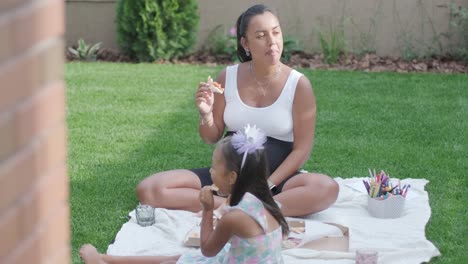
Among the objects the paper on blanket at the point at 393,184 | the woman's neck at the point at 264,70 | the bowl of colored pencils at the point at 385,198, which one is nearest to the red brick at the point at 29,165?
the woman's neck at the point at 264,70

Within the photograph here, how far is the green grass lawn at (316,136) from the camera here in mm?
5309

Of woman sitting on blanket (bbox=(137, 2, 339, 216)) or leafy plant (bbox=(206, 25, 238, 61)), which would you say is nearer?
woman sitting on blanket (bbox=(137, 2, 339, 216))

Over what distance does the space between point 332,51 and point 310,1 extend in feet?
2.46

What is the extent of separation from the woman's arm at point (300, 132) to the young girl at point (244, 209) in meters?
1.15

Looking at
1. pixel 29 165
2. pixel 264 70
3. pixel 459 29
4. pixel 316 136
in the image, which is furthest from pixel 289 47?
pixel 29 165

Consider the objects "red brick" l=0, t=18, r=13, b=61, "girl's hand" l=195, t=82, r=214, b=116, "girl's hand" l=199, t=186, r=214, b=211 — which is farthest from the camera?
"girl's hand" l=195, t=82, r=214, b=116

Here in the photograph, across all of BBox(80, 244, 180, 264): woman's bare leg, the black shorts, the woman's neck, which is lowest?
BBox(80, 244, 180, 264): woman's bare leg

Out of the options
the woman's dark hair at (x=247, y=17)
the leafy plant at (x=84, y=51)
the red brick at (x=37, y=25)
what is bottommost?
the leafy plant at (x=84, y=51)

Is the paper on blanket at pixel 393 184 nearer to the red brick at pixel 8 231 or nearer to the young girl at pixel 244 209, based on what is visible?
the young girl at pixel 244 209

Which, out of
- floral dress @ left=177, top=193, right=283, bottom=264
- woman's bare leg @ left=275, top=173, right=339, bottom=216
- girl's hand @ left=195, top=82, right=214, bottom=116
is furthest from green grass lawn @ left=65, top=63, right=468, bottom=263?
floral dress @ left=177, top=193, right=283, bottom=264

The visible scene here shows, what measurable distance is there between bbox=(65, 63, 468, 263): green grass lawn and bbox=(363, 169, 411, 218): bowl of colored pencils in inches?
8.6

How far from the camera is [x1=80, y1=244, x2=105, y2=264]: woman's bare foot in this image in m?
4.21

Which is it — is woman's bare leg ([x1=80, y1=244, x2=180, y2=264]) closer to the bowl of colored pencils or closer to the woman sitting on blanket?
the woman sitting on blanket

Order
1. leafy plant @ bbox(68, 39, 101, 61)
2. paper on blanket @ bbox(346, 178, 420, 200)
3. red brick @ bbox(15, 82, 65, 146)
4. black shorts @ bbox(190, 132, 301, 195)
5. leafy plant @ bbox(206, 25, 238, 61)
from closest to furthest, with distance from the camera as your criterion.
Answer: red brick @ bbox(15, 82, 65, 146), black shorts @ bbox(190, 132, 301, 195), paper on blanket @ bbox(346, 178, 420, 200), leafy plant @ bbox(206, 25, 238, 61), leafy plant @ bbox(68, 39, 101, 61)
